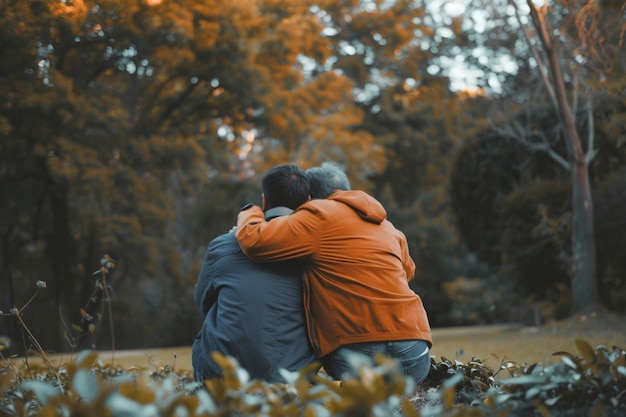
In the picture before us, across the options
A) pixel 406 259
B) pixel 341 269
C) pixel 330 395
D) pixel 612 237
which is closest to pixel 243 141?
pixel 612 237

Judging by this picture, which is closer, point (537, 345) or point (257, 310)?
point (257, 310)

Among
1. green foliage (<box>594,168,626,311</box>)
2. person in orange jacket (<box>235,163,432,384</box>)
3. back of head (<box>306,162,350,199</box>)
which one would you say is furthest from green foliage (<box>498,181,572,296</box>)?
person in orange jacket (<box>235,163,432,384</box>)

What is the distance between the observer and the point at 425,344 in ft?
14.1

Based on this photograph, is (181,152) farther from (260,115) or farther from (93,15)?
(93,15)

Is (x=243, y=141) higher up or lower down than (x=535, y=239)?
higher up

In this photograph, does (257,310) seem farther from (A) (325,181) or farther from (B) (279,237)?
(A) (325,181)

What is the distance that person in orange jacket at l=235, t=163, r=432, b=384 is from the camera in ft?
13.6

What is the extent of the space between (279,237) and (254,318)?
0.44 m

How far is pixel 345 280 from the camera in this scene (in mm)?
4242

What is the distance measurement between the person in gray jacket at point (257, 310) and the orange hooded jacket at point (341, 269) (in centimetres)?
9

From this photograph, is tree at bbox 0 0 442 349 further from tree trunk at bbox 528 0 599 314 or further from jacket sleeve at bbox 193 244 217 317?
jacket sleeve at bbox 193 244 217 317

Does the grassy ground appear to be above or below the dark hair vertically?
below

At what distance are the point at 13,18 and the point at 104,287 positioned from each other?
5.34 metres

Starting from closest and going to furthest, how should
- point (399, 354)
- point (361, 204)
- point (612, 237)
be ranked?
point (399, 354) < point (361, 204) < point (612, 237)
